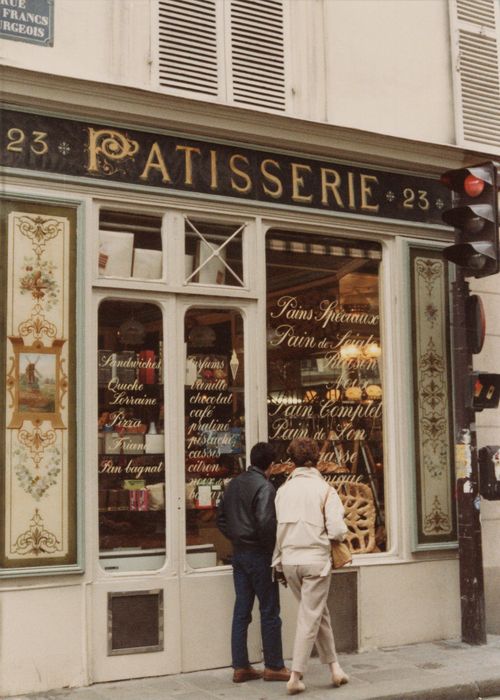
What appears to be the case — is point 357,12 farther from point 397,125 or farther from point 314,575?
point 314,575

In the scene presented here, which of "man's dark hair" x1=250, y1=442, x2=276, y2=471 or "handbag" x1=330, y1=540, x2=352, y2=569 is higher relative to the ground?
"man's dark hair" x1=250, y1=442, x2=276, y2=471

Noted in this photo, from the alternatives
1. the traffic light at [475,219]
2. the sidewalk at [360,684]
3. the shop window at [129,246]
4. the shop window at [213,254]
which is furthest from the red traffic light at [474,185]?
the sidewalk at [360,684]

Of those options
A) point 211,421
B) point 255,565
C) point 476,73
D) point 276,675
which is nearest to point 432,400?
point 211,421

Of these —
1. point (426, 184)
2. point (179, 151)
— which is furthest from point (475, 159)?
point (179, 151)

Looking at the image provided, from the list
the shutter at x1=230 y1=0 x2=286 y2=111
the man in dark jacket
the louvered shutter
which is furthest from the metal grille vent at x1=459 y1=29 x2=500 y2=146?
the man in dark jacket

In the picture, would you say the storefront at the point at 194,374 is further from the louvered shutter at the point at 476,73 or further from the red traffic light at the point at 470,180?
the louvered shutter at the point at 476,73

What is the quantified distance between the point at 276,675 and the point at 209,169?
4.18 m

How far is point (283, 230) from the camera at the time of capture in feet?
29.4

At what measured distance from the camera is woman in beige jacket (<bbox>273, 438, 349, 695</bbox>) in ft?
23.2

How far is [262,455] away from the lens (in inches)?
299

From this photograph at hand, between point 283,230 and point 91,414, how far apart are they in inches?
99.6

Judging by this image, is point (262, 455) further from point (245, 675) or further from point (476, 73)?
point (476, 73)

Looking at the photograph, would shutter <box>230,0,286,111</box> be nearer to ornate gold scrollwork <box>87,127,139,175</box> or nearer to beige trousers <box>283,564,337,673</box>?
ornate gold scrollwork <box>87,127,139,175</box>

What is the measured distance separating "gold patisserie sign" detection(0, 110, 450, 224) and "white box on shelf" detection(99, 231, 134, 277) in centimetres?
46
